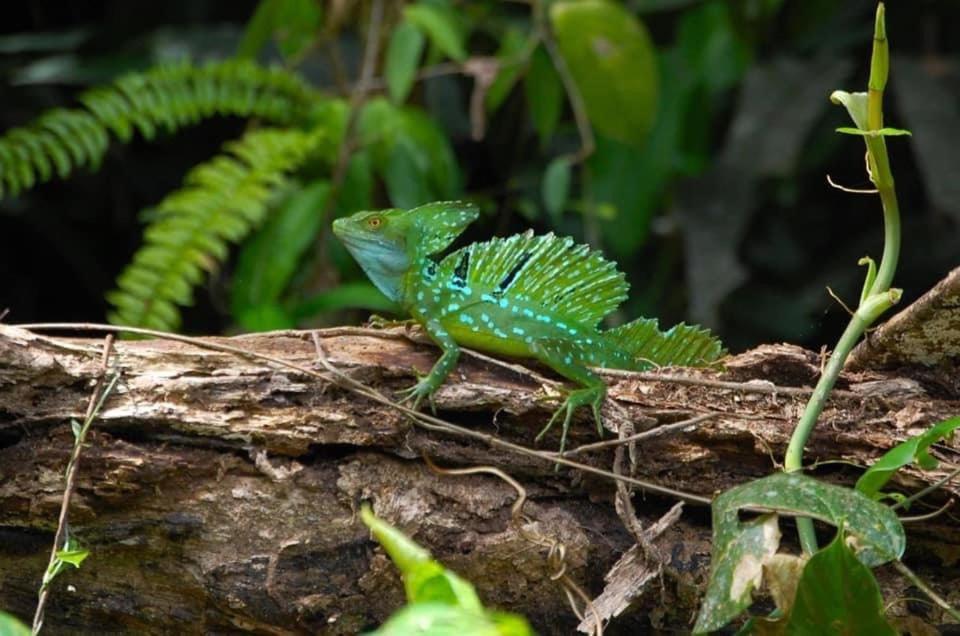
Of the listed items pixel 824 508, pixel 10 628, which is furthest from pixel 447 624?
pixel 824 508

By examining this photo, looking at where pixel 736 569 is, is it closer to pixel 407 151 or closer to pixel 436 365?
pixel 436 365

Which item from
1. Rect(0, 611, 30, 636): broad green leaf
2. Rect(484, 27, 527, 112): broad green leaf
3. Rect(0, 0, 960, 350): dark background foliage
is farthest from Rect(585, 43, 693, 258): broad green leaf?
Rect(0, 611, 30, 636): broad green leaf

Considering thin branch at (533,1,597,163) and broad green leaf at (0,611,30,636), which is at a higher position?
broad green leaf at (0,611,30,636)

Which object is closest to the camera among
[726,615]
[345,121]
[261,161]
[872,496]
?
[726,615]

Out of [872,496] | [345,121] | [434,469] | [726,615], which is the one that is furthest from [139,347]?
[345,121]

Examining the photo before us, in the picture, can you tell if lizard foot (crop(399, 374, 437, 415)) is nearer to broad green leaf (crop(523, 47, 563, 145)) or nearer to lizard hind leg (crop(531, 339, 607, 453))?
lizard hind leg (crop(531, 339, 607, 453))

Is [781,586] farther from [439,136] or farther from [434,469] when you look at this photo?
[439,136]
